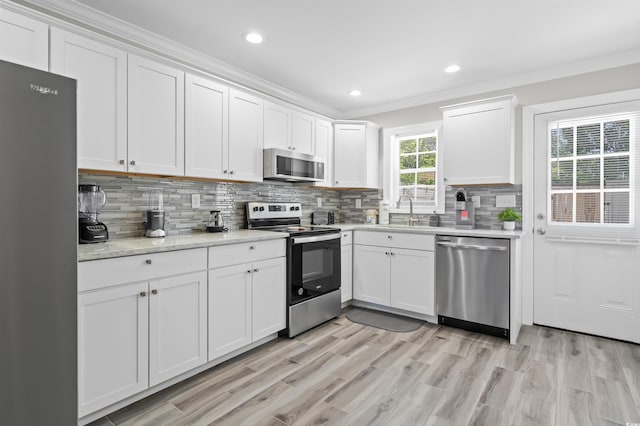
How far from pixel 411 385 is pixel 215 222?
2032 mm

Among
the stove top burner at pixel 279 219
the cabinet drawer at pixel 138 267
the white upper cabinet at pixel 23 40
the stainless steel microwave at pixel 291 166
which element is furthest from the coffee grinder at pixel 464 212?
the white upper cabinet at pixel 23 40

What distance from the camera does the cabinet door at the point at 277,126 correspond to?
328 cm

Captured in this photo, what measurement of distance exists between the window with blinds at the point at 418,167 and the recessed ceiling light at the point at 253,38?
7.47 feet

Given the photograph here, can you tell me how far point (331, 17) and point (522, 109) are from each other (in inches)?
87.5

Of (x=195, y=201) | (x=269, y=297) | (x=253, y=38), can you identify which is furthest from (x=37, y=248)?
(x=253, y=38)

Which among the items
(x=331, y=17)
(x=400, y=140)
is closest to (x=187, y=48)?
(x=331, y=17)

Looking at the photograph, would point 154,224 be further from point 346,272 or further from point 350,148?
point 350,148

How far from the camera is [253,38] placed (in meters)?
2.65

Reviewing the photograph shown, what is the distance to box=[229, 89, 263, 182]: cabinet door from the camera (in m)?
2.96

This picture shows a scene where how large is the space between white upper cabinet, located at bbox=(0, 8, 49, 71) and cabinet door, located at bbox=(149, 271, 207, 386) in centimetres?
138

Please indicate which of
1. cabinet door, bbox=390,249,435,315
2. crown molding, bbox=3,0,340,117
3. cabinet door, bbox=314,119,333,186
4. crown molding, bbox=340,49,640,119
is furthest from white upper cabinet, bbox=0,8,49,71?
crown molding, bbox=340,49,640,119

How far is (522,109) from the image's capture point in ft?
11.1

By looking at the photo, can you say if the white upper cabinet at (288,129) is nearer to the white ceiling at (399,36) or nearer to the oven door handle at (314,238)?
the white ceiling at (399,36)

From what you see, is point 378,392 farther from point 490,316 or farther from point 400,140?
point 400,140
